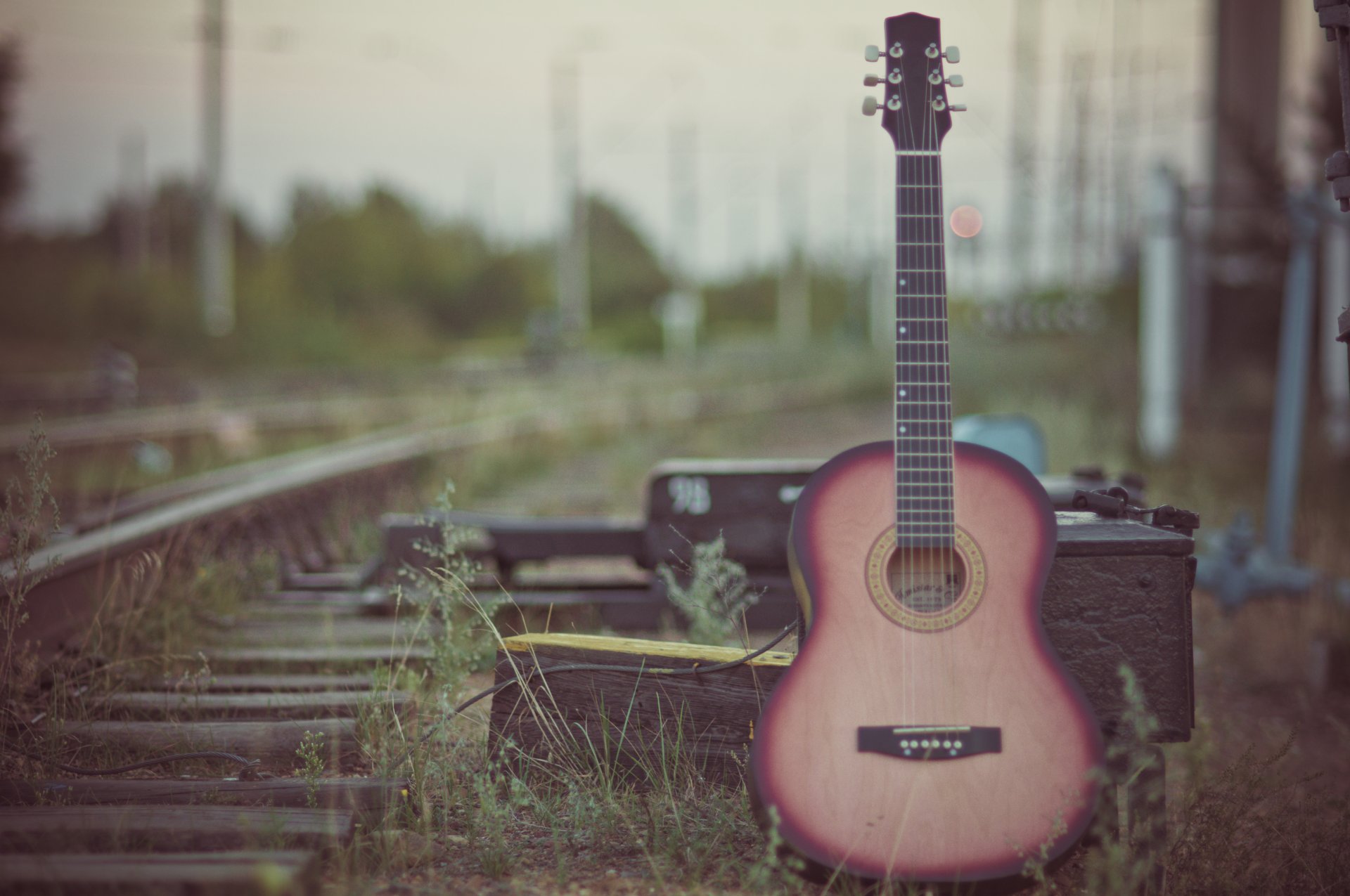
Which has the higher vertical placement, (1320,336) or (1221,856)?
(1320,336)

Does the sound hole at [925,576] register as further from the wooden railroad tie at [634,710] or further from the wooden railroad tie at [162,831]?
the wooden railroad tie at [162,831]

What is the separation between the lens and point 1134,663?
2963 millimetres

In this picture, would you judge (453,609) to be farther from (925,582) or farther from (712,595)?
(925,582)

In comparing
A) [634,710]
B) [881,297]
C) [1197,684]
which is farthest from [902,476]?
[881,297]

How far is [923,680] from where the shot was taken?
2.52m

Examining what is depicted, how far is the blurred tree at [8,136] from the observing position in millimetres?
32969

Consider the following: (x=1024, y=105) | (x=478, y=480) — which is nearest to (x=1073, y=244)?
(x=1024, y=105)

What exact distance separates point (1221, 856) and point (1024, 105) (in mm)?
23668

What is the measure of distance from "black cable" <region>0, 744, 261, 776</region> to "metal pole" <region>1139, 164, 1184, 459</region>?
35.9ft

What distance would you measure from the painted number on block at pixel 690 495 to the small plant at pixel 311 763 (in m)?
1.92

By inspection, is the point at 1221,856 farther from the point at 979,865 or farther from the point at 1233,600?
the point at 1233,600

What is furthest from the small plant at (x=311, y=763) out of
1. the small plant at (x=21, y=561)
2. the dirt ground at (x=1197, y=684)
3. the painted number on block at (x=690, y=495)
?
the painted number on block at (x=690, y=495)

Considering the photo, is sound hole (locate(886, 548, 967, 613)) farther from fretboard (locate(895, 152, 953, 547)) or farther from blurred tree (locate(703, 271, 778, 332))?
blurred tree (locate(703, 271, 778, 332))

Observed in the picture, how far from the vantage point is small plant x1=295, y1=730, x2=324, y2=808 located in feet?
9.40
